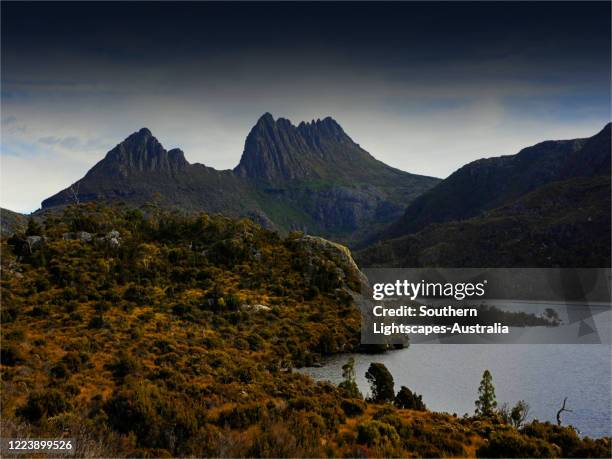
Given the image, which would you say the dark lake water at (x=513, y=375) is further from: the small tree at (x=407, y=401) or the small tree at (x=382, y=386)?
the small tree at (x=382, y=386)

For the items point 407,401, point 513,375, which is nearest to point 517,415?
point 407,401

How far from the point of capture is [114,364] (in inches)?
1280

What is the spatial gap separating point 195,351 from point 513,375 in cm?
3320

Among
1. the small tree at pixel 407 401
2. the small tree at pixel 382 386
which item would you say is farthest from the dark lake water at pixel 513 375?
the small tree at pixel 382 386

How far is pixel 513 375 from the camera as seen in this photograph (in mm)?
46094

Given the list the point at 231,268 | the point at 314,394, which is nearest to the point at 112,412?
the point at 314,394

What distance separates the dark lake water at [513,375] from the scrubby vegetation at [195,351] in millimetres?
5216

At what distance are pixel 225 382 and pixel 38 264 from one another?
36.9 meters

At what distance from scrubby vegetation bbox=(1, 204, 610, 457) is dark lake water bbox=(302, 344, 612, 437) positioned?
17.1 ft

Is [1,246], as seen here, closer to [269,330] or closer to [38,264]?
[38,264]

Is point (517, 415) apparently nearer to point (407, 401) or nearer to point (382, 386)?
point (407, 401)

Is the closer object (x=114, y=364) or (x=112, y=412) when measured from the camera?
(x=112, y=412)

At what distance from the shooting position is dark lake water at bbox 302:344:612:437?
3367cm

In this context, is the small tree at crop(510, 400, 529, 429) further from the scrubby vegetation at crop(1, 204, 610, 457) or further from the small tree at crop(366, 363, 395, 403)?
the small tree at crop(366, 363, 395, 403)
